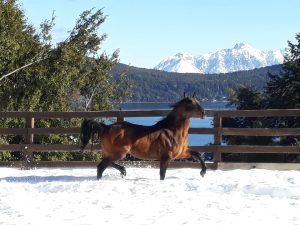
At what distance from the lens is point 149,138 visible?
29.9ft

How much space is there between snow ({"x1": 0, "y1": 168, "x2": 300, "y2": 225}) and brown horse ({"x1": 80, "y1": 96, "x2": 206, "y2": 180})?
1.34 ft

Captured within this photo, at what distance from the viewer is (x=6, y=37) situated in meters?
21.2

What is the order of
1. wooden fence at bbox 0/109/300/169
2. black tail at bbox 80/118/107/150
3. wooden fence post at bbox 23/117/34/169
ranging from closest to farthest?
1. black tail at bbox 80/118/107/150
2. wooden fence at bbox 0/109/300/169
3. wooden fence post at bbox 23/117/34/169

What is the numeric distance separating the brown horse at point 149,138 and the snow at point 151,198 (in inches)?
16.1

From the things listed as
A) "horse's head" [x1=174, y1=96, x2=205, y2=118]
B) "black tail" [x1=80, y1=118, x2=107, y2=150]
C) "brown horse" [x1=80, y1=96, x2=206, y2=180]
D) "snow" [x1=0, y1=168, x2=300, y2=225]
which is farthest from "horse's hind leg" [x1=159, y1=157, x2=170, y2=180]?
"black tail" [x1=80, y1=118, x2=107, y2=150]

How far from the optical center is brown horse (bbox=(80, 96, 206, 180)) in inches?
357

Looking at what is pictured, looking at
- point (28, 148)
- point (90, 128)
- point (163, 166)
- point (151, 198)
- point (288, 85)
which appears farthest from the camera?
point (288, 85)

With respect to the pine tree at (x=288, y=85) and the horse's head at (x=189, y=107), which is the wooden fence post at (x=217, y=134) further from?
the pine tree at (x=288, y=85)

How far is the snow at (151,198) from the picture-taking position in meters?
6.41

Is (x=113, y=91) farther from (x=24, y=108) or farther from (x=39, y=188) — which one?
(x=39, y=188)

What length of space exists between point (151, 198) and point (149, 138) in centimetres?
175

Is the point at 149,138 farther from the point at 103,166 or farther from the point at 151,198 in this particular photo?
the point at 151,198

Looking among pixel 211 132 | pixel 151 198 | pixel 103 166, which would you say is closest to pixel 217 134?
pixel 211 132

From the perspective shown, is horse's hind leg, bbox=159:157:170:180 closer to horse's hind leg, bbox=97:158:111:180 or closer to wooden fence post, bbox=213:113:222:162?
horse's hind leg, bbox=97:158:111:180
